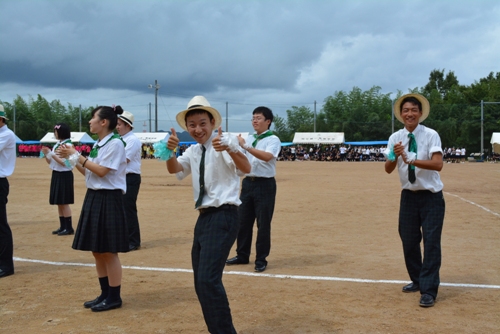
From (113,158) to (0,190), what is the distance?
2483 mm

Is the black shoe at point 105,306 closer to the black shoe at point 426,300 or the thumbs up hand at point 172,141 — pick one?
the thumbs up hand at point 172,141

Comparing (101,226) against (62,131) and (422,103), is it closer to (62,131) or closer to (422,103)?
(422,103)

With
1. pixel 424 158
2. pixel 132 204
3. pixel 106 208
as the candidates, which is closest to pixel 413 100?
pixel 424 158

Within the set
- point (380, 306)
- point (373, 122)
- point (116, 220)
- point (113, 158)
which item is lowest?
point (380, 306)

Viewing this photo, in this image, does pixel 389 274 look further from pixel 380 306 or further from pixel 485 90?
pixel 485 90

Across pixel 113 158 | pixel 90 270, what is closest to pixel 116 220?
pixel 113 158

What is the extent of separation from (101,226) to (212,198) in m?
1.66

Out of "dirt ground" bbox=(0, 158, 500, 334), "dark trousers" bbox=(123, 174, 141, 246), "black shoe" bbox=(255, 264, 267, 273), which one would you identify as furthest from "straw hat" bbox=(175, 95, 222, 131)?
"dark trousers" bbox=(123, 174, 141, 246)

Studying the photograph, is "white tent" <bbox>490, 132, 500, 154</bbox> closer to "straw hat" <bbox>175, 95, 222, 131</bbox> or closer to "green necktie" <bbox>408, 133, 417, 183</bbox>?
"green necktie" <bbox>408, 133, 417, 183</bbox>

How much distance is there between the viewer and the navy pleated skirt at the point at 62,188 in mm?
9852

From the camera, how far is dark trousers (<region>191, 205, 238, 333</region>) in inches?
157

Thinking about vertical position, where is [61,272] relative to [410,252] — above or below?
below

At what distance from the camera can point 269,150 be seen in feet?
22.7

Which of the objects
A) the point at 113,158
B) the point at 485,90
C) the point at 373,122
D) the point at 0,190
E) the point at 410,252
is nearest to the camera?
the point at 113,158
